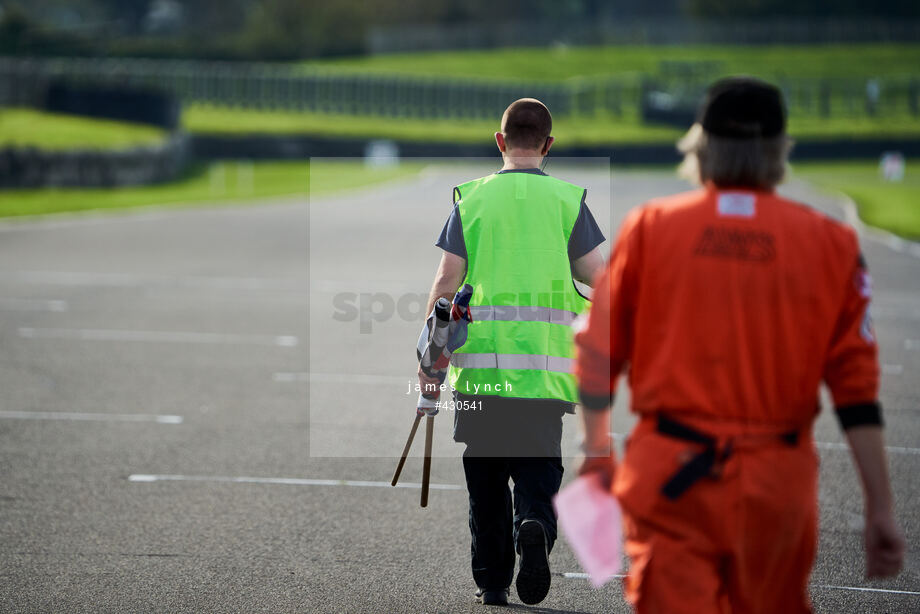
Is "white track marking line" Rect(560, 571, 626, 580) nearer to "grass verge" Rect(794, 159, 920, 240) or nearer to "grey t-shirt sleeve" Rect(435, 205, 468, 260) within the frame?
"grey t-shirt sleeve" Rect(435, 205, 468, 260)

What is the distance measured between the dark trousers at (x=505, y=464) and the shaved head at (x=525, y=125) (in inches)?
42.2

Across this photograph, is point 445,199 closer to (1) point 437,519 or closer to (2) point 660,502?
(1) point 437,519

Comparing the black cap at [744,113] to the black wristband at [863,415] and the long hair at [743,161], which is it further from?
the black wristband at [863,415]

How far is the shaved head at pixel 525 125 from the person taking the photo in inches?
183

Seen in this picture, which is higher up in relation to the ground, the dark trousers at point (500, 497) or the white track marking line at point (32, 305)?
the dark trousers at point (500, 497)

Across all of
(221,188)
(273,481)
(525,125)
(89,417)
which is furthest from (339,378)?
(221,188)

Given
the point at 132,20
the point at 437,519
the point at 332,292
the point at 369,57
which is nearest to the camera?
the point at 437,519

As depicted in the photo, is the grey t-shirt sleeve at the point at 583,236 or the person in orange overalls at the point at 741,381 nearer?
the person in orange overalls at the point at 741,381

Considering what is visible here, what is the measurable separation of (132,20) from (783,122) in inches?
4523

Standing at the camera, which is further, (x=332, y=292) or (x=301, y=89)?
(x=301, y=89)

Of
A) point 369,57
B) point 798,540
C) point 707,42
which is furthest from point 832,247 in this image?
point 707,42

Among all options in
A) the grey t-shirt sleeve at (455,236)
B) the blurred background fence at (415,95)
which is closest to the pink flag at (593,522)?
the grey t-shirt sleeve at (455,236)

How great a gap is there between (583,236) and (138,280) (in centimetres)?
1202

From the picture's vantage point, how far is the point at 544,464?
15.6ft
